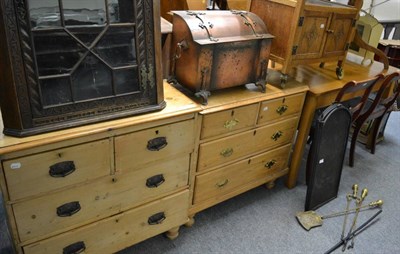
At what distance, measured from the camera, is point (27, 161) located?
120 cm

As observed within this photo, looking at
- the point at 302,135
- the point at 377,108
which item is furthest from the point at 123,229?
the point at 377,108

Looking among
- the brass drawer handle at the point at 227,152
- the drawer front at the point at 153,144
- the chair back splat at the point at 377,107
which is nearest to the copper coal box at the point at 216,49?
the drawer front at the point at 153,144

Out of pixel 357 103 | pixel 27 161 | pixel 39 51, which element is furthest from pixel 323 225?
pixel 39 51

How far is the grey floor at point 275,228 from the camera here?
1.88 m

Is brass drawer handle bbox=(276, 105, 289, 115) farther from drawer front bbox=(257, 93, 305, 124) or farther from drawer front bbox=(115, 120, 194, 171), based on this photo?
drawer front bbox=(115, 120, 194, 171)

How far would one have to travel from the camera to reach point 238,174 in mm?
2037

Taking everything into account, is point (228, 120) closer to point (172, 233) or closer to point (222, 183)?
point (222, 183)

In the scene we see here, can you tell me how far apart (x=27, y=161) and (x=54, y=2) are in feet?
1.93

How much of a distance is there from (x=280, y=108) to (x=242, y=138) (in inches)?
12.4

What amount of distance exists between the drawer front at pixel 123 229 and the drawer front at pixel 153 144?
0.29 meters

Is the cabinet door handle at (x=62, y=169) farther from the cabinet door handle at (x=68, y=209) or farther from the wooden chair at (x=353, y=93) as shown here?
the wooden chair at (x=353, y=93)

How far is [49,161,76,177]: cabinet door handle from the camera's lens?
1.27 meters

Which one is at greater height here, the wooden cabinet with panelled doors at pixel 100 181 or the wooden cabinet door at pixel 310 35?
the wooden cabinet door at pixel 310 35

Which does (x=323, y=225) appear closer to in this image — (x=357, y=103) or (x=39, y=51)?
(x=357, y=103)
